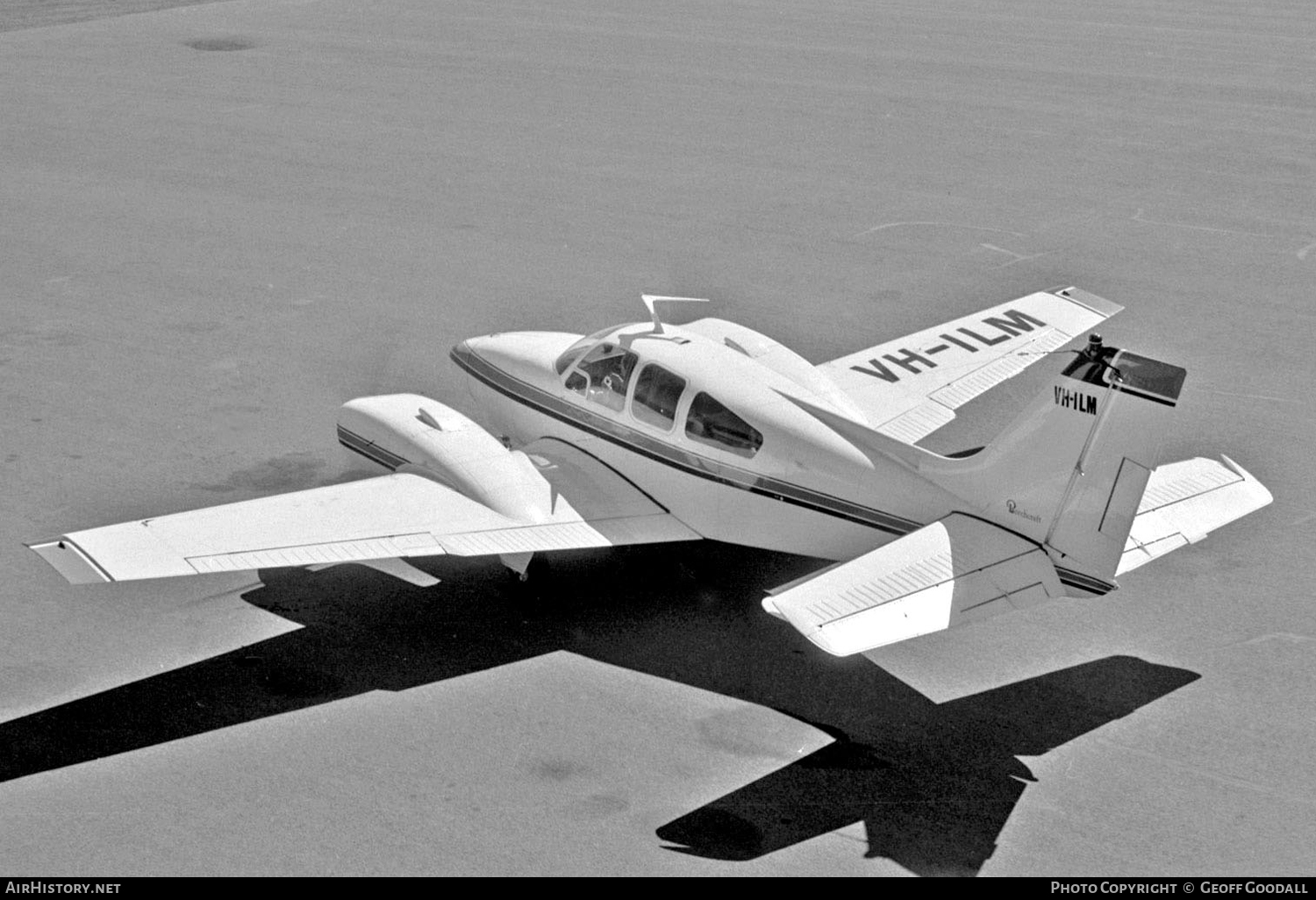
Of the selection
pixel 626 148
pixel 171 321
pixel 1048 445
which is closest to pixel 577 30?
A: pixel 626 148

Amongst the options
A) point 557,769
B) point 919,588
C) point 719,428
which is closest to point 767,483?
point 719,428

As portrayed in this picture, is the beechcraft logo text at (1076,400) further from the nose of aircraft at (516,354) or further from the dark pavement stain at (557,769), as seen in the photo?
the nose of aircraft at (516,354)

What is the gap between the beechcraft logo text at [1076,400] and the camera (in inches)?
464

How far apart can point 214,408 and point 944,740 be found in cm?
1132

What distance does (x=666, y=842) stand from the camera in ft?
35.4

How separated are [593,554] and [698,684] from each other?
287cm

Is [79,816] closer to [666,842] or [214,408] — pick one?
[666,842]

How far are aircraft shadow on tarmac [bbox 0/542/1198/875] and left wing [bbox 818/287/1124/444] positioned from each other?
2.57 meters

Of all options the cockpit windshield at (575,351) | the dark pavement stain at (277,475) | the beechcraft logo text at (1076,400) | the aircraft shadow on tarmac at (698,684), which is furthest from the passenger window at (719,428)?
the dark pavement stain at (277,475)

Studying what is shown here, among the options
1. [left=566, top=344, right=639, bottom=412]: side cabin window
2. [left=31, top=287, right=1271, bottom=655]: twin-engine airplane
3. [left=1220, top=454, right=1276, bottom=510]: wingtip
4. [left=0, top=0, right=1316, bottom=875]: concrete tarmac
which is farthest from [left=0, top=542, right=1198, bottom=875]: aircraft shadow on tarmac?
[left=1220, top=454, right=1276, bottom=510]: wingtip

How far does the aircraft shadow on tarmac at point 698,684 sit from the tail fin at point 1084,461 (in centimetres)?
165

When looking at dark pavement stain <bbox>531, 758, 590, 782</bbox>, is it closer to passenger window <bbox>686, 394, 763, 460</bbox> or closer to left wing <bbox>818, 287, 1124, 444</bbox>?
passenger window <bbox>686, 394, 763, 460</bbox>

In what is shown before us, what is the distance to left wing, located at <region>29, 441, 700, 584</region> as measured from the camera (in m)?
12.1

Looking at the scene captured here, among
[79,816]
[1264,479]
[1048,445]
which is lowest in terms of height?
[79,816]
